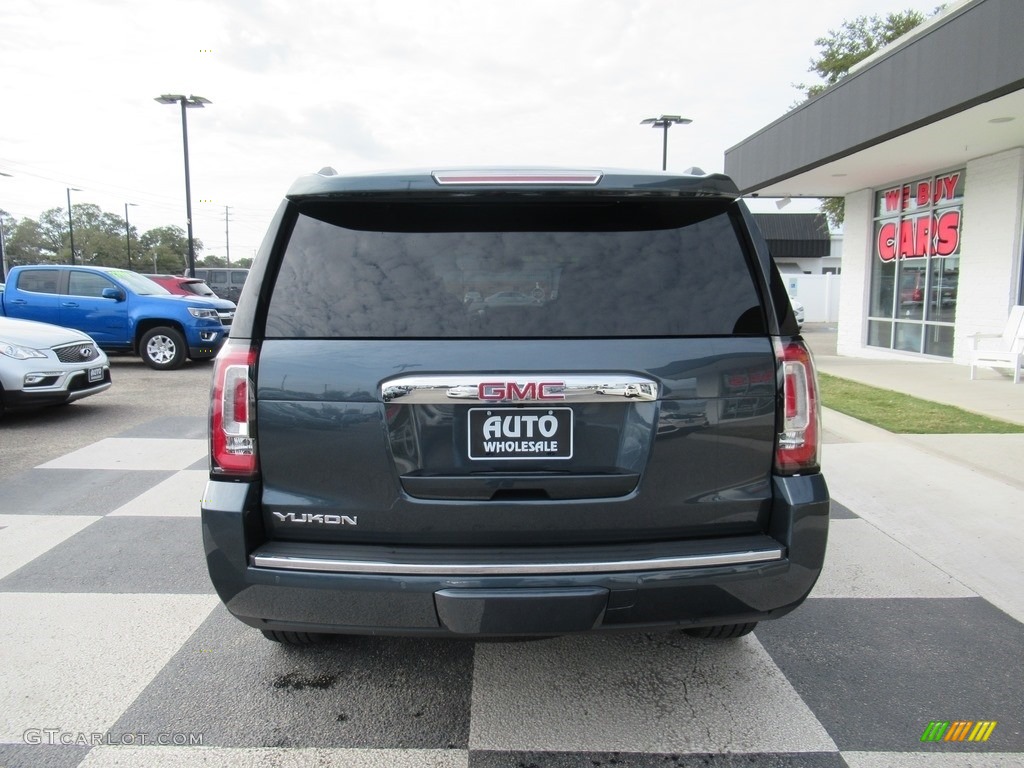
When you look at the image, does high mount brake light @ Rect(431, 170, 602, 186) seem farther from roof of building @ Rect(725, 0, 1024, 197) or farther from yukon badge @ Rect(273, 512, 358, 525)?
roof of building @ Rect(725, 0, 1024, 197)

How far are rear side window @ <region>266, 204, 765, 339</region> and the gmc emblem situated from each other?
0.55 feet

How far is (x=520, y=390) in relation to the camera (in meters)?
2.23

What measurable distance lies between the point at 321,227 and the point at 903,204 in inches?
600

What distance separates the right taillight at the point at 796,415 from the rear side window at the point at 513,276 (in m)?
0.15

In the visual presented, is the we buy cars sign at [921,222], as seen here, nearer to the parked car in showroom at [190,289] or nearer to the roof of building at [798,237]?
the parked car in showroom at [190,289]

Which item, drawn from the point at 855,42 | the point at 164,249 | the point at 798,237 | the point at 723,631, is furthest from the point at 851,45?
the point at 164,249

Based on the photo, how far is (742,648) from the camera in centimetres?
319

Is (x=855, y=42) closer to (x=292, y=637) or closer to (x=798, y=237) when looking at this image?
(x=798, y=237)

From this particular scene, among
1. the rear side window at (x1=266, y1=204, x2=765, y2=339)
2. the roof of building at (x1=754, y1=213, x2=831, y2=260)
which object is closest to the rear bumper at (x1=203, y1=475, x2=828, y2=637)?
the rear side window at (x1=266, y1=204, x2=765, y2=339)

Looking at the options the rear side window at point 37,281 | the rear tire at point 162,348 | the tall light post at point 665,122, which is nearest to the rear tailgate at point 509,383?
the rear tire at point 162,348

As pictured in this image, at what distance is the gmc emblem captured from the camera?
223 centimetres

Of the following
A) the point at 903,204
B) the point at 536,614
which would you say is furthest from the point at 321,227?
the point at 903,204

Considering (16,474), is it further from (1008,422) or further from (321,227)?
(1008,422)

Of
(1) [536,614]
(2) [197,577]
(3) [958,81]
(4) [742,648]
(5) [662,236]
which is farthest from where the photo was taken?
(3) [958,81]
